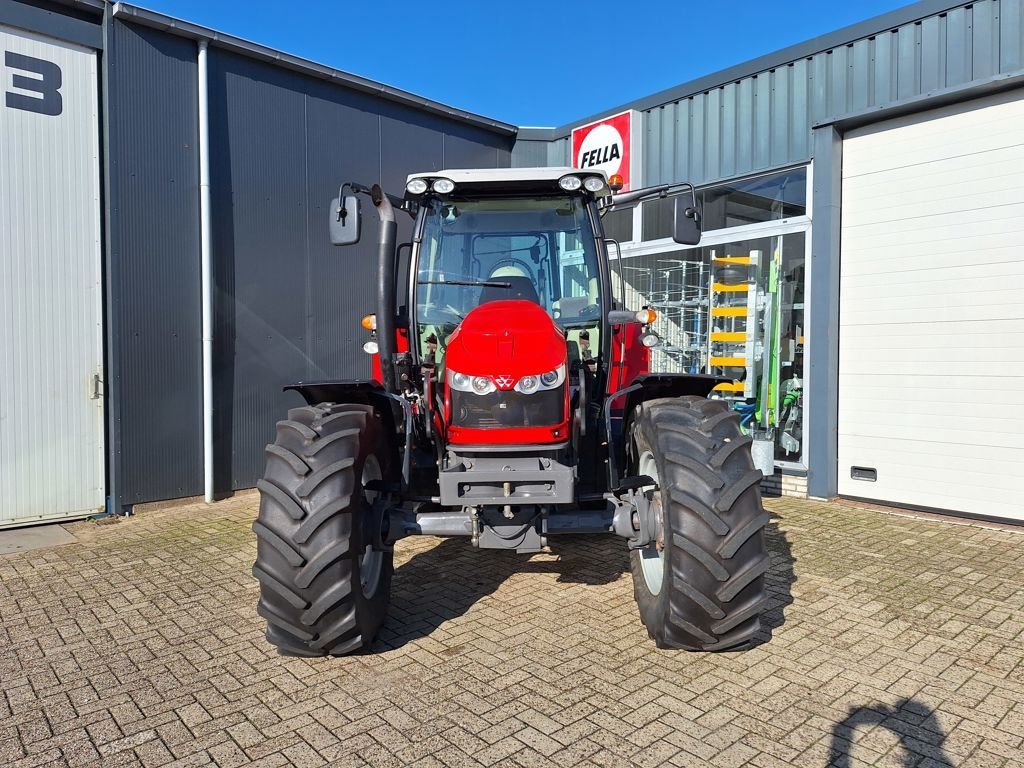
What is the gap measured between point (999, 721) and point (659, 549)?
1433 mm

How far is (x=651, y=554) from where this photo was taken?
370cm

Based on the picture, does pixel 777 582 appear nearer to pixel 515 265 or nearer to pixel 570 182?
pixel 515 265

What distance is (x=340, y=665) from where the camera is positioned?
10.9 ft

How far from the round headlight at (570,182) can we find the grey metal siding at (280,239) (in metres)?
4.32

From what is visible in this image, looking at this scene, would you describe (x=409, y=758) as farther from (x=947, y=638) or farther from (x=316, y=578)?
(x=947, y=638)

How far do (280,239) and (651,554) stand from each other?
209 inches

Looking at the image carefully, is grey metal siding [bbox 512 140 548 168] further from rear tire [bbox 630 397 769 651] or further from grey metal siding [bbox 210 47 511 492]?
rear tire [bbox 630 397 769 651]

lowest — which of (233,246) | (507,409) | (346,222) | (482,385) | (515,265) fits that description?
(507,409)

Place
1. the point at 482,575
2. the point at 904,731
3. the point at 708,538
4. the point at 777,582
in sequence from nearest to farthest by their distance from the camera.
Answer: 1. the point at 904,731
2. the point at 708,538
3. the point at 777,582
4. the point at 482,575

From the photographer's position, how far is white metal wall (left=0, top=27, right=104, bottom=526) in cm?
592

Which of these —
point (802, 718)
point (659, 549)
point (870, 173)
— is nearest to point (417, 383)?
point (659, 549)

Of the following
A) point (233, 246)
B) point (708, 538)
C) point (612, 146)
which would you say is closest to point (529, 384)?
point (708, 538)

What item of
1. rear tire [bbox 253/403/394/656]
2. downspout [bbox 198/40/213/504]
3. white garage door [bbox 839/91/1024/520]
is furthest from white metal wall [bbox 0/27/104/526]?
white garage door [bbox 839/91/1024/520]

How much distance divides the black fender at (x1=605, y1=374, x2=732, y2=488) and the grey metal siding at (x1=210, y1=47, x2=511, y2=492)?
439 cm
